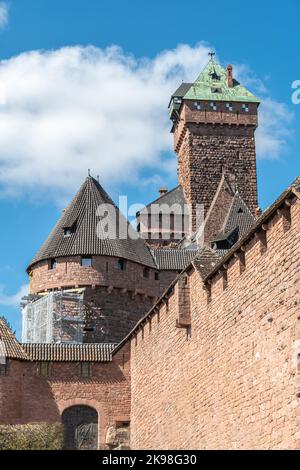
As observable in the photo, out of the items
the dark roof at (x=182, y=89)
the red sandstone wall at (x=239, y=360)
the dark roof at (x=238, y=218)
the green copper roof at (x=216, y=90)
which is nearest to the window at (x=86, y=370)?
the red sandstone wall at (x=239, y=360)

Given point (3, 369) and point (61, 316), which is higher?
point (61, 316)

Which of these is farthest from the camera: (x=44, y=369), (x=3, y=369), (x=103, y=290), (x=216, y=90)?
(x=216, y=90)

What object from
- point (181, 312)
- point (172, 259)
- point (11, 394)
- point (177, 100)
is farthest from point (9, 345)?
point (177, 100)

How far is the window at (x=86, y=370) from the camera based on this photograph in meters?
28.2

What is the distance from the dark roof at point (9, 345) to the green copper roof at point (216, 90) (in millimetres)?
26551

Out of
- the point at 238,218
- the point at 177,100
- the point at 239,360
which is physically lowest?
the point at 239,360

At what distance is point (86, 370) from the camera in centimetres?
2817

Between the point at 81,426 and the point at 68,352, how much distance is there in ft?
7.84

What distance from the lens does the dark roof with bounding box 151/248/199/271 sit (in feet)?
127

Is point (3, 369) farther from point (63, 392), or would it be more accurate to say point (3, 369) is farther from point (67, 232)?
point (67, 232)

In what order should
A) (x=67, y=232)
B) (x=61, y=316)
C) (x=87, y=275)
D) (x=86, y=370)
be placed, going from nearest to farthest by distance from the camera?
(x=86, y=370) → (x=61, y=316) → (x=87, y=275) → (x=67, y=232)

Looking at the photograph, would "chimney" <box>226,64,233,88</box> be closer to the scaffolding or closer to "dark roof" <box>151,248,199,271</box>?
"dark roof" <box>151,248,199,271</box>

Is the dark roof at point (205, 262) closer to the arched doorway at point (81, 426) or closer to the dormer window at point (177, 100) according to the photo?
the arched doorway at point (81, 426)

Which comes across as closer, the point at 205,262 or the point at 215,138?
the point at 205,262
